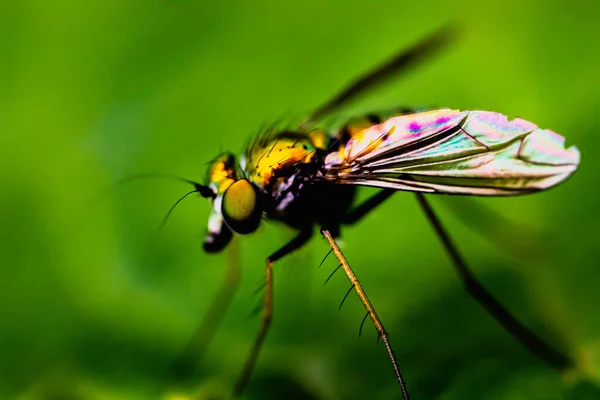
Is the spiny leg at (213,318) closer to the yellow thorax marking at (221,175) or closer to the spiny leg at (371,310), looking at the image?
the yellow thorax marking at (221,175)

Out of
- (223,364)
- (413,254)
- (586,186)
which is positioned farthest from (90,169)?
(586,186)

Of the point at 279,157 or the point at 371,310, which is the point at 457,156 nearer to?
the point at 371,310

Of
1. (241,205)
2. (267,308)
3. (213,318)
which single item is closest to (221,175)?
(241,205)

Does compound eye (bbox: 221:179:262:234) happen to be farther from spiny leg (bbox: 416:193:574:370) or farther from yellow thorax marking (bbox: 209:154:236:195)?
spiny leg (bbox: 416:193:574:370)

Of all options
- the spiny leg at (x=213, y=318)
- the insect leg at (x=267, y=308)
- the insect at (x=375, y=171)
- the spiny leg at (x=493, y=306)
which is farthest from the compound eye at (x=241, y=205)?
the spiny leg at (x=493, y=306)

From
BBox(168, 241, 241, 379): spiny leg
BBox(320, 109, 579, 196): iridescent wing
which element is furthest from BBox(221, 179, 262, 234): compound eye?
BBox(168, 241, 241, 379): spiny leg

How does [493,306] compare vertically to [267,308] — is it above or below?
below
